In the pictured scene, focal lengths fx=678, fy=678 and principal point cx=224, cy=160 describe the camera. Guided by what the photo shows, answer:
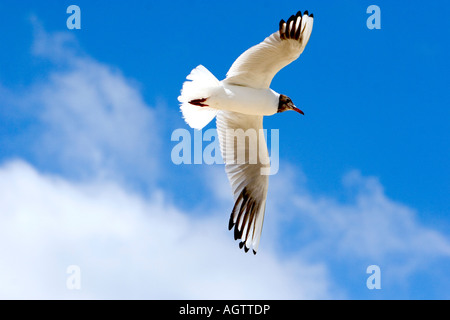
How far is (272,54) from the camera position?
7.01m

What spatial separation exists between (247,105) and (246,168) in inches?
42.8

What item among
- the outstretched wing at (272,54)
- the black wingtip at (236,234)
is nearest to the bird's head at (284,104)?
the outstretched wing at (272,54)

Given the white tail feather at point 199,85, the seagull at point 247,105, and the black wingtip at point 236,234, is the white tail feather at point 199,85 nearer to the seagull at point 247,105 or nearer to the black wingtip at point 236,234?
the seagull at point 247,105

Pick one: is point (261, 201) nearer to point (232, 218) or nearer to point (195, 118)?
point (232, 218)

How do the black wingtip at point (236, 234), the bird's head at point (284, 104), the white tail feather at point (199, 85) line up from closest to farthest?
the white tail feather at point (199, 85), the bird's head at point (284, 104), the black wingtip at point (236, 234)

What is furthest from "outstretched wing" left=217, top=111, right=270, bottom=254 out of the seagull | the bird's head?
the bird's head

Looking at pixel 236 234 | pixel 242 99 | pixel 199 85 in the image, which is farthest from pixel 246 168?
pixel 199 85

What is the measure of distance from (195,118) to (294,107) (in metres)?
1.12

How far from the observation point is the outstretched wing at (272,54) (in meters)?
6.86

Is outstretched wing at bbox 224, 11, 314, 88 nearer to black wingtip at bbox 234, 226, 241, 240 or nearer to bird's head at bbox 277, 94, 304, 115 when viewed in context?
bird's head at bbox 277, 94, 304, 115

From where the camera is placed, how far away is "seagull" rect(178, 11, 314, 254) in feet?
22.7

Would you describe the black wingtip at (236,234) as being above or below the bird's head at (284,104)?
below
